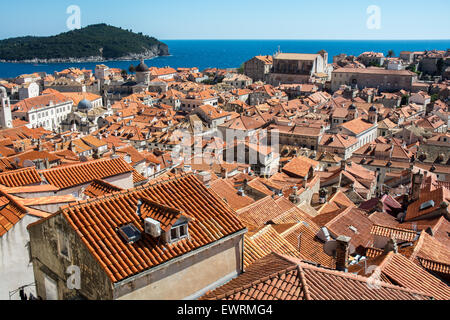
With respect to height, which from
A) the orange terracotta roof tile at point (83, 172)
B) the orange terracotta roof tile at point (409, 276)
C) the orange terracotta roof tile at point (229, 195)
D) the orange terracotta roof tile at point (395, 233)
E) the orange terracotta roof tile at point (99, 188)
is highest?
the orange terracotta roof tile at point (83, 172)

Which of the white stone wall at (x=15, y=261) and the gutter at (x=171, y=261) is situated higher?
the gutter at (x=171, y=261)

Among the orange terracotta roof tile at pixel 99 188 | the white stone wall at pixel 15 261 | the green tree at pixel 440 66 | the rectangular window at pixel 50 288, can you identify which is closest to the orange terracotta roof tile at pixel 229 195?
the orange terracotta roof tile at pixel 99 188

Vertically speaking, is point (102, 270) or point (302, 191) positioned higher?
point (102, 270)

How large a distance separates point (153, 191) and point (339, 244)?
4004mm

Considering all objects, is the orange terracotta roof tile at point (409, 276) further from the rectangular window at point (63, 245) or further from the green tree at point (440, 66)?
the green tree at point (440, 66)

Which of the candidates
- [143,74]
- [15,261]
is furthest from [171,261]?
[143,74]

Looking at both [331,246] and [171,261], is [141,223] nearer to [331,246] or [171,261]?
[171,261]

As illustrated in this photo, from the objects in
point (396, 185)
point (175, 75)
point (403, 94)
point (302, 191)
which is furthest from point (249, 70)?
point (302, 191)

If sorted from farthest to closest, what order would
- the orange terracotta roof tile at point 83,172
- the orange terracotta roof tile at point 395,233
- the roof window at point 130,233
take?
the orange terracotta roof tile at point 395,233
the orange terracotta roof tile at point 83,172
the roof window at point 130,233

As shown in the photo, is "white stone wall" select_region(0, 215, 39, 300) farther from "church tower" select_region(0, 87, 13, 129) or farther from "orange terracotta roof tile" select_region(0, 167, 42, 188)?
"church tower" select_region(0, 87, 13, 129)

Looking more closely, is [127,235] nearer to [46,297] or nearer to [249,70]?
[46,297]

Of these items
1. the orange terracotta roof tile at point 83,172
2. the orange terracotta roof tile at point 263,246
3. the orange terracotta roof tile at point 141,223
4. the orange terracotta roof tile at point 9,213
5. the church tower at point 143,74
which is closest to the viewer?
the orange terracotta roof tile at point 141,223

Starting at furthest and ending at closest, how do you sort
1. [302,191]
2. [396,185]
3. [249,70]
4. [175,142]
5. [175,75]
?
1. [175,75]
2. [249,70]
3. [175,142]
4. [396,185]
5. [302,191]

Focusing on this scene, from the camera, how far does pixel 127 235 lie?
22.0 feet
